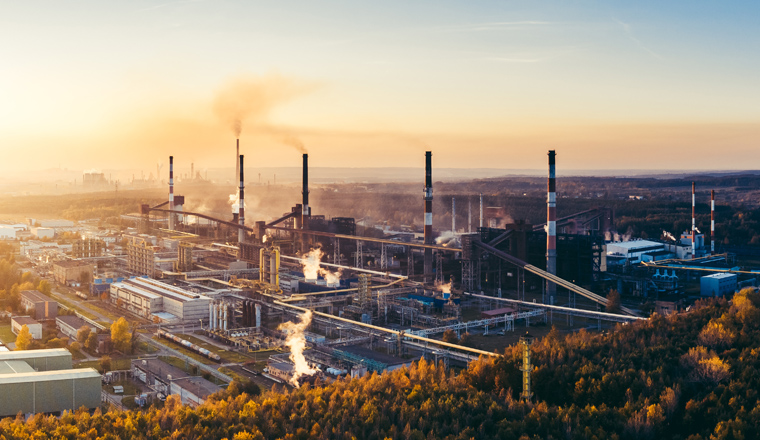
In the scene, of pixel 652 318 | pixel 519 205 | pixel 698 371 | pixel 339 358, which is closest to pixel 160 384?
pixel 339 358

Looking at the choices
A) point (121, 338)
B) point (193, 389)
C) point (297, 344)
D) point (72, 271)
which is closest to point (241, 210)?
point (72, 271)

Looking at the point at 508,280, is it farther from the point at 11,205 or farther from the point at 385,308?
the point at 11,205

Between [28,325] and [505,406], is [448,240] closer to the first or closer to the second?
[28,325]

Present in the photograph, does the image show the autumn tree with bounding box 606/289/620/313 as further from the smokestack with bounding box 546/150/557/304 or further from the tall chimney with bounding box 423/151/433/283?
the tall chimney with bounding box 423/151/433/283

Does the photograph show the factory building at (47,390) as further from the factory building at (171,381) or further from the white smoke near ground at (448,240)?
the white smoke near ground at (448,240)

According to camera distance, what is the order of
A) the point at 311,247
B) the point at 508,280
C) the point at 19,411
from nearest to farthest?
1. the point at 19,411
2. the point at 508,280
3. the point at 311,247

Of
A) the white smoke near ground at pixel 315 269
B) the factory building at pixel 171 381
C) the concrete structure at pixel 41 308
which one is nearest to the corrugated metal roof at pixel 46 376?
the factory building at pixel 171 381

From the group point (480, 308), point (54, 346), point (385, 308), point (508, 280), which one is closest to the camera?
point (54, 346)
